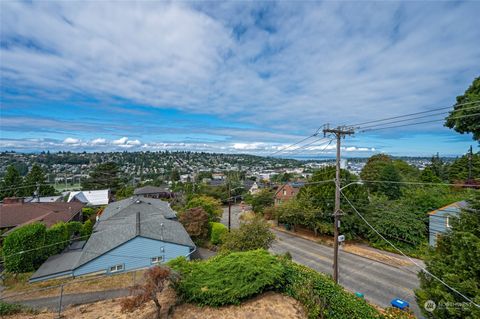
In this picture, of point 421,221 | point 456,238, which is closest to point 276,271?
point 456,238

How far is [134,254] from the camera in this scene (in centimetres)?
1730

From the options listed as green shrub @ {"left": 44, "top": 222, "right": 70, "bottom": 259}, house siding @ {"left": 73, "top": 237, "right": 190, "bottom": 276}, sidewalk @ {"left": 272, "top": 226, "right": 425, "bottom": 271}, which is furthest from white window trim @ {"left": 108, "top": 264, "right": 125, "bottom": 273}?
sidewalk @ {"left": 272, "top": 226, "right": 425, "bottom": 271}

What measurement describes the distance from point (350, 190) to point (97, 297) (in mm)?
22164

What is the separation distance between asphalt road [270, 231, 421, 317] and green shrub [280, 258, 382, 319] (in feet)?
18.8

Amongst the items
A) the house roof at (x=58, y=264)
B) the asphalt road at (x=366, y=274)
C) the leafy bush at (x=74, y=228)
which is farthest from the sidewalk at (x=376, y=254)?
the leafy bush at (x=74, y=228)

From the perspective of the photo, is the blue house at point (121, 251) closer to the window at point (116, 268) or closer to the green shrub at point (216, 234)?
the window at point (116, 268)

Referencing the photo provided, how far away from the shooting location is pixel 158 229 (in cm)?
1945

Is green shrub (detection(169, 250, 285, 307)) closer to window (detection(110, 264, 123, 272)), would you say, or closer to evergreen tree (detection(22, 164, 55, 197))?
window (detection(110, 264, 123, 272))

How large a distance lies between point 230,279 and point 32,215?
1085 inches

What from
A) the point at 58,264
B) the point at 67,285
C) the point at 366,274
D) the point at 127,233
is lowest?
the point at 366,274

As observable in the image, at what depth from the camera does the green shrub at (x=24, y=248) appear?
54.0 ft

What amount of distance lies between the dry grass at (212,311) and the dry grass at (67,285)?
3.27 m

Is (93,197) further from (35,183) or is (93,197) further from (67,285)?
(67,285)

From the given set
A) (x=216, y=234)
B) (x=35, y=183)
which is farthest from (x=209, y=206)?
(x=35, y=183)
